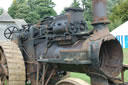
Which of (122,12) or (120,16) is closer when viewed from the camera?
(122,12)

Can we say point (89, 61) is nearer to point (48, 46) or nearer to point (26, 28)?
point (48, 46)

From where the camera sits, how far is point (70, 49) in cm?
404

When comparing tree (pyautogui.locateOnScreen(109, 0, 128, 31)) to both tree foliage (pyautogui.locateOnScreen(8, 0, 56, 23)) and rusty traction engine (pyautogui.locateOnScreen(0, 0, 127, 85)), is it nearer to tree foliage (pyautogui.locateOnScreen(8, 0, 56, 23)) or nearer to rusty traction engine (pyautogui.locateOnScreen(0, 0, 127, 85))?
tree foliage (pyautogui.locateOnScreen(8, 0, 56, 23))

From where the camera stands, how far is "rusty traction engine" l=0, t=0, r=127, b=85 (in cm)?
351

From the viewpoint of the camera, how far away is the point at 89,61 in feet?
11.3

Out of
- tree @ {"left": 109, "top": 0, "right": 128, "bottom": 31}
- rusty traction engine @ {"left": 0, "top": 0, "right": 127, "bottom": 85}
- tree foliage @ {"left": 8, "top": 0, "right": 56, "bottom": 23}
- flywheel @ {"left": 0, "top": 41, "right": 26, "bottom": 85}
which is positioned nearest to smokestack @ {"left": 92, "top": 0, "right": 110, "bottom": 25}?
rusty traction engine @ {"left": 0, "top": 0, "right": 127, "bottom": 85}

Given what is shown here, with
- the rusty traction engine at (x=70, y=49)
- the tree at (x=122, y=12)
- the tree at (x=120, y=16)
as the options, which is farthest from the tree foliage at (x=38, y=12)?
the rusty traction engine at (x=70, y=49)

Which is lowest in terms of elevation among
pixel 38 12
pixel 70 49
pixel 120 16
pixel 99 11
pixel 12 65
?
pixel 12 65

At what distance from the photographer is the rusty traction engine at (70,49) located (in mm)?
3508

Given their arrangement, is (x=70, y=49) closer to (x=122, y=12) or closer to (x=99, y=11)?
(x=99, y=11)

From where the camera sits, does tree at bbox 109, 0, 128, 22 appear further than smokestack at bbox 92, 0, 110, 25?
Yes

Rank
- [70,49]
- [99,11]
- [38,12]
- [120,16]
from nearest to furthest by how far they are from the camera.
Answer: [99,11]
[70,49]
[120,16]
[38,12]

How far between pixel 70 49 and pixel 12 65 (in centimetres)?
137

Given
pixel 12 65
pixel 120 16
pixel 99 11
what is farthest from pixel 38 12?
pixel 99 11
